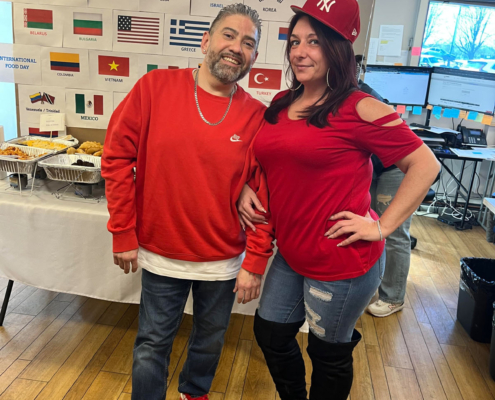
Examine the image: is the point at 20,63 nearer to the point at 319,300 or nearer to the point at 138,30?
the point at 138,30

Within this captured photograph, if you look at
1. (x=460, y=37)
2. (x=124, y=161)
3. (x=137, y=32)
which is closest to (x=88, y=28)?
(x=137, y=32)

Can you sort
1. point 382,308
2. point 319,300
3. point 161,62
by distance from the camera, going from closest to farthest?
point 319,300
point 161,62
point 382,308

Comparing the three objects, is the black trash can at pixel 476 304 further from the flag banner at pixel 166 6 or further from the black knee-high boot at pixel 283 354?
the flag banner at pixel 166 6

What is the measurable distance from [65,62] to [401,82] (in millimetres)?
3151

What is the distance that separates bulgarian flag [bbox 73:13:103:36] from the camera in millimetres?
2391

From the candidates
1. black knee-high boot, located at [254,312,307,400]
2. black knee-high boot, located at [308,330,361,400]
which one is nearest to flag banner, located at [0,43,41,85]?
black knee-high boot, located at [254,312,307,400]

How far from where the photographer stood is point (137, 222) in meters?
1.52

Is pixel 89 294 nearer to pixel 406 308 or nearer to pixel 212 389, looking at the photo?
pixel 212 389

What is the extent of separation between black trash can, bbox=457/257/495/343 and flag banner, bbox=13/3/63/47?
253 centimetres

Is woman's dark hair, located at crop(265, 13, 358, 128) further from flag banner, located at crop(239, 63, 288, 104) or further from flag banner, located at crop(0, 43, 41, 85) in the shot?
flag banner, located at crop(0, 43, 41, 85)

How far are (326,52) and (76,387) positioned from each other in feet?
5.29

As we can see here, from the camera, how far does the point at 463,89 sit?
170 inches

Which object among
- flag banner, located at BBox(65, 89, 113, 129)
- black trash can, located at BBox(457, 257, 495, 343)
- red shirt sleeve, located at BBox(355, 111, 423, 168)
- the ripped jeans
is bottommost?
black trash can, located at BBox(457, 257, 495, 343)

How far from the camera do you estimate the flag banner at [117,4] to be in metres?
2.37
